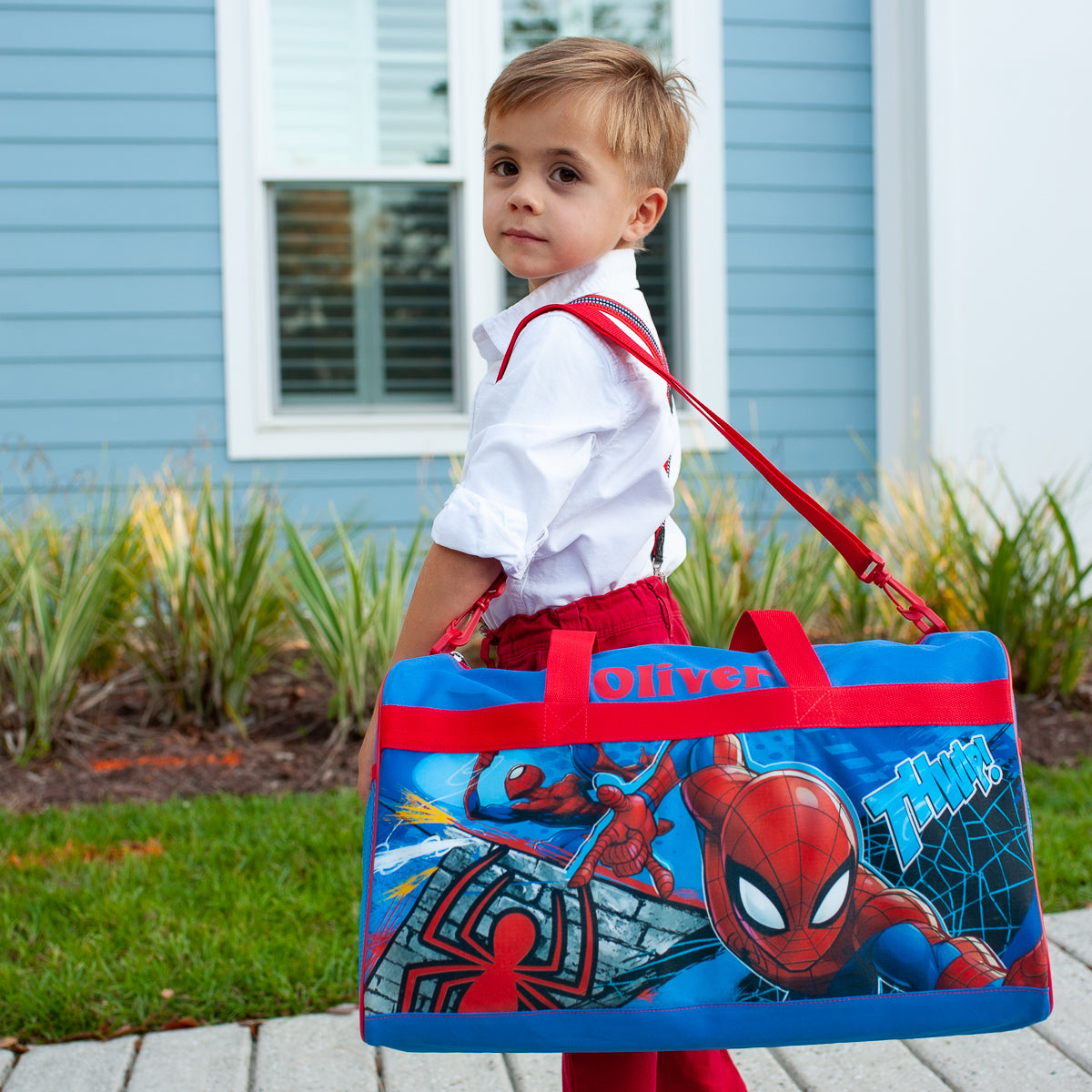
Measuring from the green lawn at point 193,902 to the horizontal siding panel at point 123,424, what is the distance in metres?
2.47

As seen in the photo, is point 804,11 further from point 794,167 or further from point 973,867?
point 973,867

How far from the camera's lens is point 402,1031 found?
114 centimetres

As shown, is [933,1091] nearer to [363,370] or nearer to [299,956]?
[299,956]

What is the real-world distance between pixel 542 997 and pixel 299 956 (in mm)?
1323

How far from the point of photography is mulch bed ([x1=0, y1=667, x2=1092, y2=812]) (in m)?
3.41

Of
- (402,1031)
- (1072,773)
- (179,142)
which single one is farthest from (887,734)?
(179,142)

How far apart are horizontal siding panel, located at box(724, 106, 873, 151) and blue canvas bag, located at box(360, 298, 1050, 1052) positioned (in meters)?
4.95

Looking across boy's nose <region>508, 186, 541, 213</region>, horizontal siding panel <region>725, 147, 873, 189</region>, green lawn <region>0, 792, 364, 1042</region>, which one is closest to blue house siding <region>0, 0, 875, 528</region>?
horizontal siding panel <region>725, 147, 873, 189</region>

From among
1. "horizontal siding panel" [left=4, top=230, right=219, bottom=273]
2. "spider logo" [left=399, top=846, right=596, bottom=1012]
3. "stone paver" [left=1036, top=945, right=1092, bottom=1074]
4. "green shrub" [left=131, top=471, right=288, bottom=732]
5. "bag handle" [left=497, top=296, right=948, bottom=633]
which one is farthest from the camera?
"horizontal siding panel" [left=4, top=230, right=219, bottom=273]

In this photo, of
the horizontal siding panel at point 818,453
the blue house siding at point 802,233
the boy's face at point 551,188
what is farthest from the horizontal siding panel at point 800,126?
the boy's face at point 551,188

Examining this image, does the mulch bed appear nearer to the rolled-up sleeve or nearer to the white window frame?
the white window frame

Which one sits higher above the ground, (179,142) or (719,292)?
(179,142)

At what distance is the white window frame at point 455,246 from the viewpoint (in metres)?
5.14

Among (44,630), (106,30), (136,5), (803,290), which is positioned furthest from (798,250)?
(44,630)
